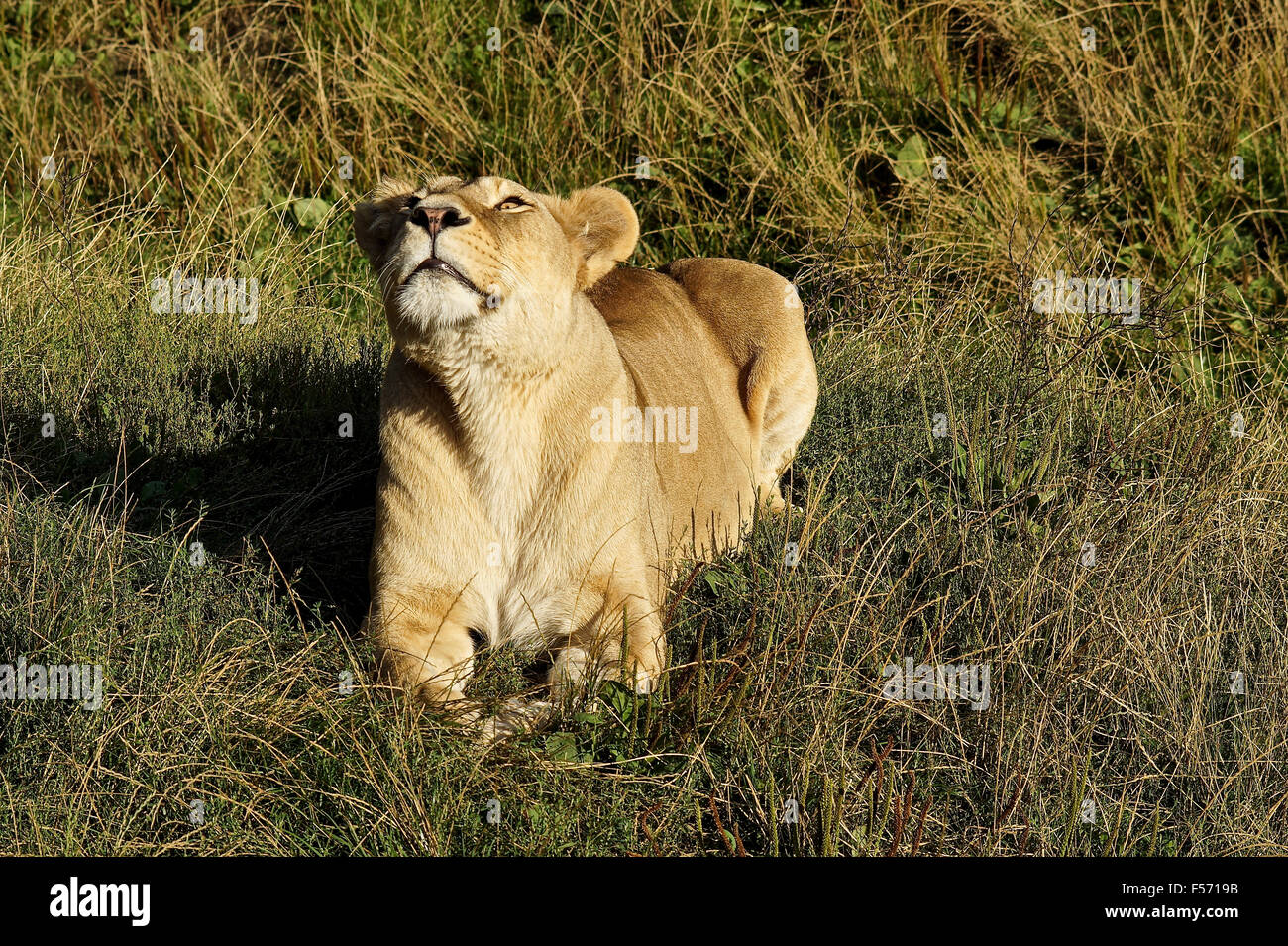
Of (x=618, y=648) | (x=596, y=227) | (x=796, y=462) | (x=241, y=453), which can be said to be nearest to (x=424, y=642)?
(x=618, y=648)

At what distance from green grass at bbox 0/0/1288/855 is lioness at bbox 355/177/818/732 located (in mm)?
139

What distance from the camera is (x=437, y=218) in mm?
3266

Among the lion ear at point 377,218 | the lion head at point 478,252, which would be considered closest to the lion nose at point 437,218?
the lion head at point 478,252

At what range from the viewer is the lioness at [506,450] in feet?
10.9

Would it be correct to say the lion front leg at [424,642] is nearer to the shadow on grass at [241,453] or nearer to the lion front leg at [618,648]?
the lion front leg at [618,648]

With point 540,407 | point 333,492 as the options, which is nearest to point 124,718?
point 540,407

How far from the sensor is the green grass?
10.2ft

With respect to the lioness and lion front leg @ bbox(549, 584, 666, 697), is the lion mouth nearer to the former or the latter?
the lioness

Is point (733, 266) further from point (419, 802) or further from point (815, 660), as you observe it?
point (419, 802)

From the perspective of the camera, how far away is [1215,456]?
466cm

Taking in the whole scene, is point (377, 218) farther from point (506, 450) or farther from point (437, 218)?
point (506, 450)

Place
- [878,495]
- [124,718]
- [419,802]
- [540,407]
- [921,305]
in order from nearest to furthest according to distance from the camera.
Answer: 1. [419,802]
2. [124,718]
3. [540,407]
4. [878,495]
5. [921,305]

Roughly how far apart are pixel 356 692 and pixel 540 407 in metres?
0.81

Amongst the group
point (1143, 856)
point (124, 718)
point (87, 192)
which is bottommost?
point (1143, 856)
